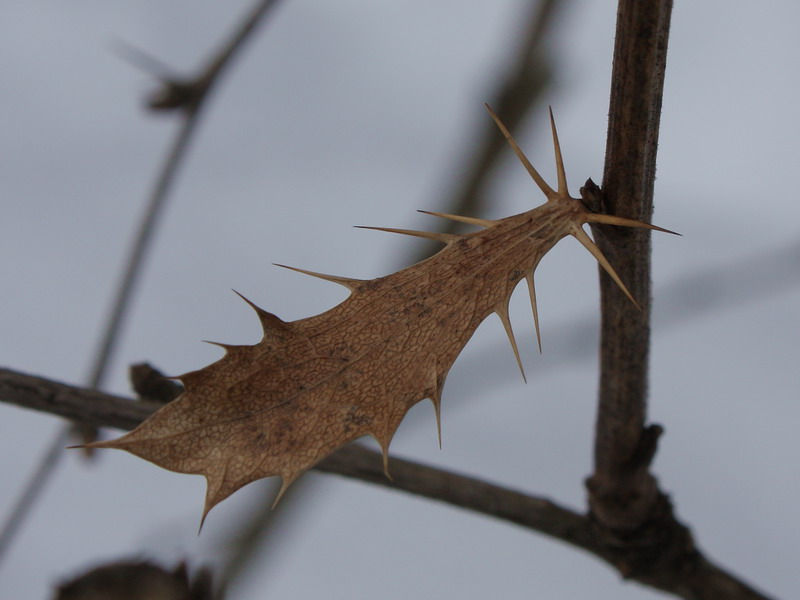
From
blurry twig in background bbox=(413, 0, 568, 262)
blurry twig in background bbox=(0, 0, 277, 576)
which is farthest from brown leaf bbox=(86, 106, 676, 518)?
blurry twig in background bbox=(413, 0, 568, 262)

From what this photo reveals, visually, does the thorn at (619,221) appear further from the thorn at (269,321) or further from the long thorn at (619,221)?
the thorn at (269,321)

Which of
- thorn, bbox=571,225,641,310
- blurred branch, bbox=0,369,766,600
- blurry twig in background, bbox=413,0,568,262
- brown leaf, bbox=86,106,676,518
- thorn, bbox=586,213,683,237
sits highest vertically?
blurry twig in background, bbox=413,0,568,262

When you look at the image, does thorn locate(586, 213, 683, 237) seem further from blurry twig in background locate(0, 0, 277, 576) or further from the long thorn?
blurry twig in background locate(0, 0, 277, 576)

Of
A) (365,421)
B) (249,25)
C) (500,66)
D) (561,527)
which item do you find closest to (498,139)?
(500,66)

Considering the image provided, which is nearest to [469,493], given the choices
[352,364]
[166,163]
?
[352,364]

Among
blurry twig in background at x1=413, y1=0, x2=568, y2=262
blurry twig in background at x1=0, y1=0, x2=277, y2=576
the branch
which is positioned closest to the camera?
the branch

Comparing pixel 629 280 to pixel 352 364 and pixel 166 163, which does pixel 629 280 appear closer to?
pixel 352 364

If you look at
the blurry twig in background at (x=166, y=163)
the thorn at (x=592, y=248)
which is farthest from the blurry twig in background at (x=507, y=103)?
the thorn at (x=592, y=248)

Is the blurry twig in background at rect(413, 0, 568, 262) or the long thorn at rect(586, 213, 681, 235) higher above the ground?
the blurry twig in background at rect(413, 0, 568, 262)
